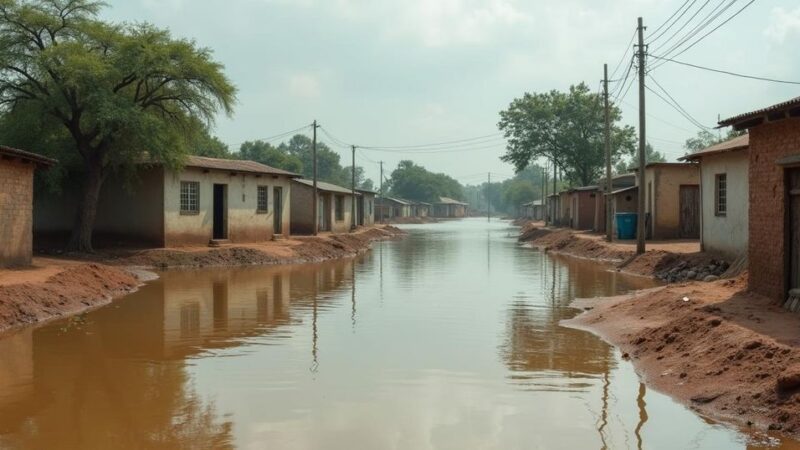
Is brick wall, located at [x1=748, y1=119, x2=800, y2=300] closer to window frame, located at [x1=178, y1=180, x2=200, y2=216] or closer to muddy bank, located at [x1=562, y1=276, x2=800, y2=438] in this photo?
muddy bank, located at [x1=562, y1=276, x2=800, y2=438]

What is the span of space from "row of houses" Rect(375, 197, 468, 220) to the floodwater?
242 feet

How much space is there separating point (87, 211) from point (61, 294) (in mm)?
11188

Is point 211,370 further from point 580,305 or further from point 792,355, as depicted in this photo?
point 580,305

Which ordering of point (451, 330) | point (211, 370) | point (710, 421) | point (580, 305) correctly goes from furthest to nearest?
point (580, 305)
point (451, 330)
point (211, 370)
point (710, 421)

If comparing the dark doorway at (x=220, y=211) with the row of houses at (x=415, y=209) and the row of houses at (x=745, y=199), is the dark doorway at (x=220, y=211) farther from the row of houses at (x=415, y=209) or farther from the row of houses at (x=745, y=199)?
the row of houses at (x=415, y=209)

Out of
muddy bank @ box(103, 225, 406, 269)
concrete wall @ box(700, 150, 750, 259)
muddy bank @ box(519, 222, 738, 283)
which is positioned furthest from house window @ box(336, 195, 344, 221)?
concrete wall @ box(700, 150, 750, 259)

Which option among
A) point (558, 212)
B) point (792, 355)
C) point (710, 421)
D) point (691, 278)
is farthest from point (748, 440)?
point (558, 212)

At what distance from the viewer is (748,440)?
7426 mm

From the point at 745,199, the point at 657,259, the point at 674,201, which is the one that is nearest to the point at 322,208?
the point at 674,201

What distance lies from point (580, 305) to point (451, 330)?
4.66 meters

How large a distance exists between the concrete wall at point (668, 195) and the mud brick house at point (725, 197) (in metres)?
7.35

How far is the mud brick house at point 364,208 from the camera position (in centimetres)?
6069

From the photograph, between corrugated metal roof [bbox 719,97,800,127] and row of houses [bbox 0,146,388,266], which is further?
row of houses [bbox 0,146,388,266]

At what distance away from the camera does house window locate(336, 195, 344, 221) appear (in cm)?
4891
